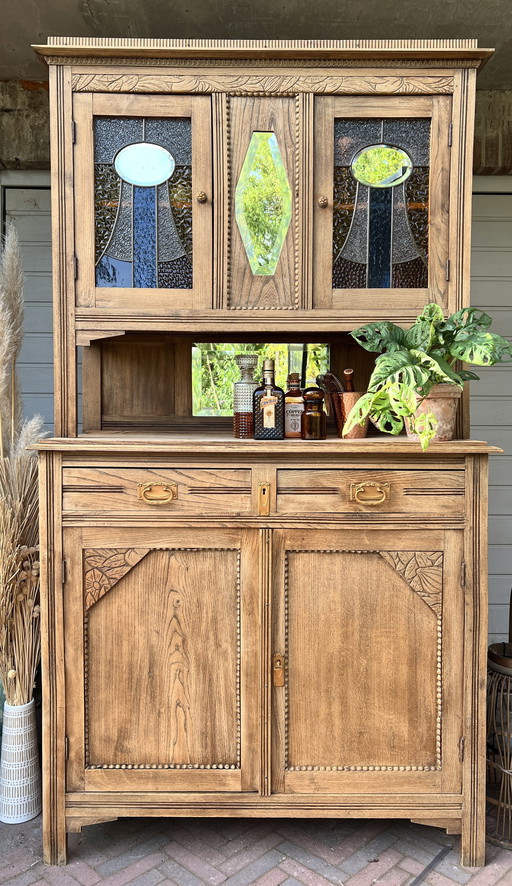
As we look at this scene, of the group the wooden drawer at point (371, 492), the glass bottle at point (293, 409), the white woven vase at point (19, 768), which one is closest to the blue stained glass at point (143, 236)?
the glass bottle at point (293, 409)

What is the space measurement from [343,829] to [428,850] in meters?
0.27

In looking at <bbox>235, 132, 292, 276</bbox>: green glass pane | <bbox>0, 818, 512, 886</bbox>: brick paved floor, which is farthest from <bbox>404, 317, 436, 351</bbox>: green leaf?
<bbox>0, 818, 512, 886</bbox>: brick paved floor

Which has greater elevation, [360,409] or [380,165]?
[380,165]

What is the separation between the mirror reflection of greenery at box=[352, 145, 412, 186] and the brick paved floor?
6.96 feet

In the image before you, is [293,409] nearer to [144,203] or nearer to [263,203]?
[263,203]

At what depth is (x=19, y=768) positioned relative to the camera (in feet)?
6.45

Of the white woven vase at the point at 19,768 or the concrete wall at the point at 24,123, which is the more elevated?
the concrete wall at the point at 24,123

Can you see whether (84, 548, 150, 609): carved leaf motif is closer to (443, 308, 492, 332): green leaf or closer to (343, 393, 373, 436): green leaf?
(343, 393, 373, 436): green leaf

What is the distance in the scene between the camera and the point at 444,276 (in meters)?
1.83

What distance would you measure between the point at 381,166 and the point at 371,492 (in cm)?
104

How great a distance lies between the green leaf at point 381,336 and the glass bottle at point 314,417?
234mm

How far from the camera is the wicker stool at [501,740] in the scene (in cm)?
188

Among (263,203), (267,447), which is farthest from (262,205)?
(267,447)

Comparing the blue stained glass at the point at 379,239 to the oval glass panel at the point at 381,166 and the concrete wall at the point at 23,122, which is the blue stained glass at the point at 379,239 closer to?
the oval glass panel at the point at 381,166
